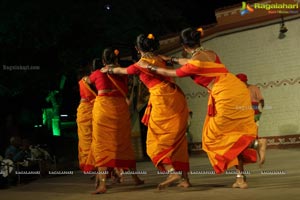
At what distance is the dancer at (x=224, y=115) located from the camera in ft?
16.8

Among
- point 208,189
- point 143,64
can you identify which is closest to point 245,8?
point 143,64

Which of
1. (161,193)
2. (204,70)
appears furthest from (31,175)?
(204,70)

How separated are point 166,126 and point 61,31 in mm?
10228

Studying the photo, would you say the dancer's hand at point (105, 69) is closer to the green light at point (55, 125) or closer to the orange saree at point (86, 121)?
the orange saree at point (86, 121)

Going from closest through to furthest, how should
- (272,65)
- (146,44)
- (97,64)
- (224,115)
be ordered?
(224,115), (146,44), (97,64), (272,65)

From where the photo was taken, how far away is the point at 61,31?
15.1 meters

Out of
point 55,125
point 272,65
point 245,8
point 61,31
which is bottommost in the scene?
point 55,125

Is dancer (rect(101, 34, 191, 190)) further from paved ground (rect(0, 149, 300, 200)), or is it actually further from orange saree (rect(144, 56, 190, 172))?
paved ground (rect(0, 149, 300, 200))

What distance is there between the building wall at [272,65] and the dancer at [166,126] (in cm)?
564

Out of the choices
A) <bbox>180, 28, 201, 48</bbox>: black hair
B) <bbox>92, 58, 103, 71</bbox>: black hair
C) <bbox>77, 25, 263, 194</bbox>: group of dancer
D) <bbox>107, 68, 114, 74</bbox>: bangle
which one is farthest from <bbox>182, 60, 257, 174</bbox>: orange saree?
<bbox>92, 58, 103, 71</bbox>: black hair

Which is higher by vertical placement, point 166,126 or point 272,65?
point 272,65

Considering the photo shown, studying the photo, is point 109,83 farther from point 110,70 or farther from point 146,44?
point 146,44

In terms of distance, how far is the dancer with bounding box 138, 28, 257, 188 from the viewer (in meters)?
5.12

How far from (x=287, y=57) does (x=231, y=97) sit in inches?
238
